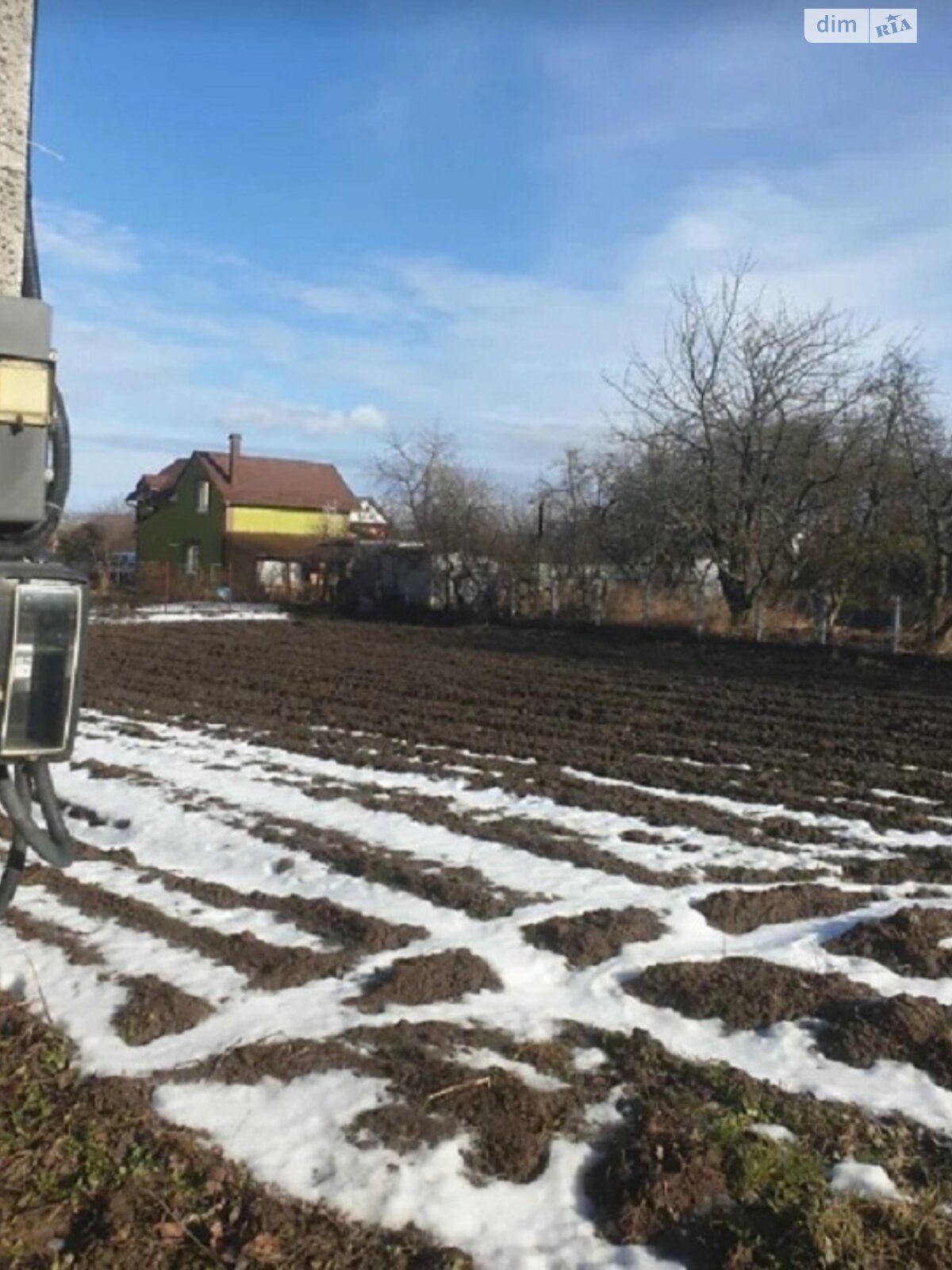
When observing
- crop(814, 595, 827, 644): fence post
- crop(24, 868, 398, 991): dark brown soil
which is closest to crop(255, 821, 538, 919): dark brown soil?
crop(24, 868, 398, 991): dark brown soil

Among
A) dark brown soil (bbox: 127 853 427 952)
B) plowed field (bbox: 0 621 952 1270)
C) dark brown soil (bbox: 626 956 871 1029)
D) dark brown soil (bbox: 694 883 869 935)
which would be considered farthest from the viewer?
dark brown soil (bbox: 694 883 869 935)

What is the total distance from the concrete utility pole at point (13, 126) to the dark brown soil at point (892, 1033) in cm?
412

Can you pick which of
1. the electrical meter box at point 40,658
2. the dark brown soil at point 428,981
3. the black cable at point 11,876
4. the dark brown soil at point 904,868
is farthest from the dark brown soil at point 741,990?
the electrical meter box at point 40,658

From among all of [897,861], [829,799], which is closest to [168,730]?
[829,799]

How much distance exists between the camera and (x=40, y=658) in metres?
3.42

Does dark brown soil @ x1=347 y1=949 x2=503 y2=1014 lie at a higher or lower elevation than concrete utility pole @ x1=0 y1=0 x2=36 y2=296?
lower

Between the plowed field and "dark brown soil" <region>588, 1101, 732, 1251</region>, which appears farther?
the plowed field

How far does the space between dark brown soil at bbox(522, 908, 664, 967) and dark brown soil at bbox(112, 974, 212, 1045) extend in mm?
1584

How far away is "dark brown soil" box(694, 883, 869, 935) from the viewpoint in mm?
6207

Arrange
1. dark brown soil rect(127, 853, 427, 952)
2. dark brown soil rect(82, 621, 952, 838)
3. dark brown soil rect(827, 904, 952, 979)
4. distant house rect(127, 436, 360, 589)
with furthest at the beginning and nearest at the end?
distant house rect(127, 436, 360, 589) → dark brown soil rect(82, 621, 952, 838) → dark brown soil rect(127, 853, 427, 952) → dark brown soil rect(827, 904, 952, 979)

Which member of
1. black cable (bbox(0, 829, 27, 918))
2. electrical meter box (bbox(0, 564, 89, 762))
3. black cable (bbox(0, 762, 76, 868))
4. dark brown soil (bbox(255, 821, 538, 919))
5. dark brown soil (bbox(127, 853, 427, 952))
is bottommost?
dark brown soil (bbox(127, 853, 427, 952))

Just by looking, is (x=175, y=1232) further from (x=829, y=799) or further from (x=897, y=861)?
(x=829, y=799)

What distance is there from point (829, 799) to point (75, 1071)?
6278mm

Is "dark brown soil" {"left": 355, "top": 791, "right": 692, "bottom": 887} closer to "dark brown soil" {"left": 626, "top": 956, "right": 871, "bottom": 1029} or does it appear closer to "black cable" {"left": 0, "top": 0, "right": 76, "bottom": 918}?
"dark brown soil" {"left": 626, "top": 956, "right": 871, "bottom": 1029}
